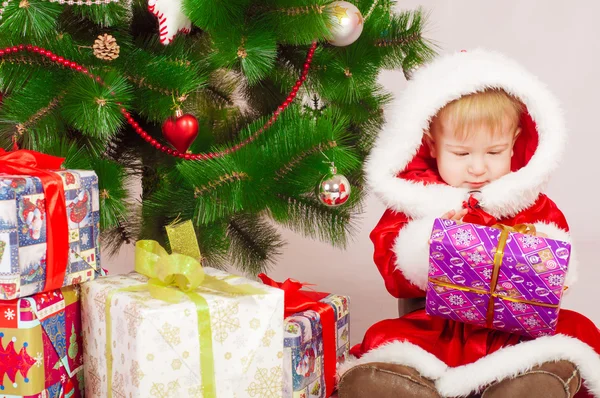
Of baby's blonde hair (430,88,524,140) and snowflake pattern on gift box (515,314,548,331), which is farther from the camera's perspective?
baby's blonde hair (430,88,524,140)

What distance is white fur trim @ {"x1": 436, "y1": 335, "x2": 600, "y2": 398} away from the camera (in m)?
1.25

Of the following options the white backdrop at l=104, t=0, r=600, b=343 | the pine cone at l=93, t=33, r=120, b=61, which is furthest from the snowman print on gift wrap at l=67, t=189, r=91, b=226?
the white backdrop at l=104, t=0, r=600, b=343

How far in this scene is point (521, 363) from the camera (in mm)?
1247

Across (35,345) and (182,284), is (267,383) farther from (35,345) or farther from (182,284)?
(35,345)

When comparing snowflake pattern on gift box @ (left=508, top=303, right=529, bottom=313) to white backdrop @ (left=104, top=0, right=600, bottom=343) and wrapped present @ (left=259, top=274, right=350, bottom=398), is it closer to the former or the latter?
wrapped present @ (left=259, top=274, right=350, bottom=398)

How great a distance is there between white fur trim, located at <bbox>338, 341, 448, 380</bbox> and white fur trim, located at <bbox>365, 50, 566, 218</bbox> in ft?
0.84

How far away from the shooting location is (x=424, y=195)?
143 cm

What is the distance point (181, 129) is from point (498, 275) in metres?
0.61

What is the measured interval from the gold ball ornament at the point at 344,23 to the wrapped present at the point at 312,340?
1.57ft

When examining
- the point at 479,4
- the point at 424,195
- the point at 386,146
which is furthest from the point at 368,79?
the point at 479,4

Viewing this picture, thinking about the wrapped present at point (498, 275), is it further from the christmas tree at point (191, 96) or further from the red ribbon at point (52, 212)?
the red ribbon at point (52, 212)

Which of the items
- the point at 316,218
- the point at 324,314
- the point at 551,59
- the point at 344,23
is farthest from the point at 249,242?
the point at 551,59

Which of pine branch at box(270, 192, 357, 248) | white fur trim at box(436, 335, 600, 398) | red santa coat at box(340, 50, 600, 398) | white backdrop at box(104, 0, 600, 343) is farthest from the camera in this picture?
white backdrop at box(104, 0, 600, 343)

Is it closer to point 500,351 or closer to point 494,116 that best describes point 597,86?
point 494,116
